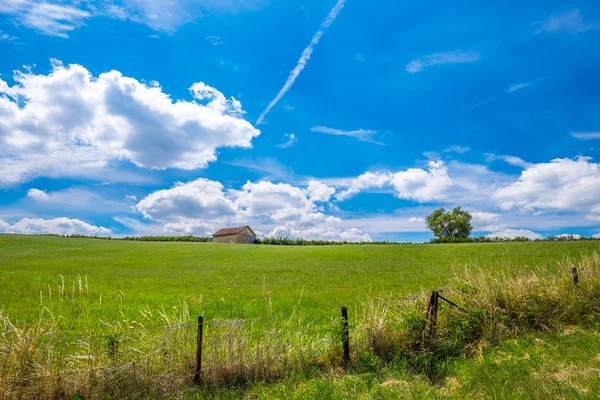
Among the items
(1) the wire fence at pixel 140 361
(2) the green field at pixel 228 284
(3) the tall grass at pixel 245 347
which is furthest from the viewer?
(2) the green field at pixel 228 284

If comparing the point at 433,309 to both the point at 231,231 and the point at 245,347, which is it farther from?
the point at 231,231

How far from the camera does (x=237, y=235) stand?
102 metres

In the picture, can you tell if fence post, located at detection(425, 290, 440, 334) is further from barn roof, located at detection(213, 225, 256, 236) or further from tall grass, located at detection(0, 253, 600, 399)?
barn roof, located at detection(213, 225, 256, 236)

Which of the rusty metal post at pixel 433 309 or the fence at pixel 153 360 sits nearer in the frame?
the fence at pixel 153 360

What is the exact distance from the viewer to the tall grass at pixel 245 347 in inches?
249

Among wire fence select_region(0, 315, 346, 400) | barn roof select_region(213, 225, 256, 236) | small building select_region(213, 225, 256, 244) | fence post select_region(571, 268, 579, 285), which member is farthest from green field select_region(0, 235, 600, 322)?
barn roof select_region(213, 225, 256, 236)

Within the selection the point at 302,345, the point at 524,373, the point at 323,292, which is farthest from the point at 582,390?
the point at 323,292

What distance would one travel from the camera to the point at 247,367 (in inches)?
281

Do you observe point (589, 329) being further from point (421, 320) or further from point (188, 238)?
point (188, 238)

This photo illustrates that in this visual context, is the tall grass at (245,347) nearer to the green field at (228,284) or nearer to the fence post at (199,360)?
the fence post at (199,360)

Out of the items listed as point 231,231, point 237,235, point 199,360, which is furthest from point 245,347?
point 231,231

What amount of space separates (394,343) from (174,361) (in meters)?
4.84

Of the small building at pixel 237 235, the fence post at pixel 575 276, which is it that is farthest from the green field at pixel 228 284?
the small building at pixel 237 235

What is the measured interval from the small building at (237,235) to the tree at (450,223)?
51035 millimetres
